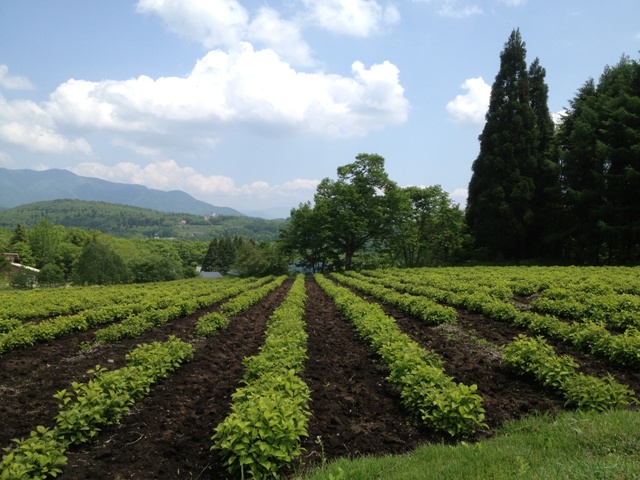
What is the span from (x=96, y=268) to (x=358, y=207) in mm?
37463

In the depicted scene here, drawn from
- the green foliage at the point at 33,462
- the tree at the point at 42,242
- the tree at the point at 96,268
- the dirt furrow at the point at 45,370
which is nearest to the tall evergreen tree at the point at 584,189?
the dirt furrow at the point at 45,370

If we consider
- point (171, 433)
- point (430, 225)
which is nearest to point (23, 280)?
point (430, 225)

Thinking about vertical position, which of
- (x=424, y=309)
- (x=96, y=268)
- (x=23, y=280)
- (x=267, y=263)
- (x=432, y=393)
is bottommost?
(x=23, y=280)

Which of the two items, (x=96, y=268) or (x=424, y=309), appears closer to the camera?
(x=424, y=309)

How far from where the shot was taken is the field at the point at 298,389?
4.35 meters

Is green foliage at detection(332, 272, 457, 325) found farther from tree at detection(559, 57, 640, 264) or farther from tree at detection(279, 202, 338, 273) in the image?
tree at detection(279, 202, 338, 273)

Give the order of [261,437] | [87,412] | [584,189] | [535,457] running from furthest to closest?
[584,189] < [87,412] < [261,437] < [535,457]

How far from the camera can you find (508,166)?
3731cm

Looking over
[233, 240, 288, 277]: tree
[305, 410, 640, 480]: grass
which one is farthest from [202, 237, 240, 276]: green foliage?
[305, 410, 640, 480]: grass

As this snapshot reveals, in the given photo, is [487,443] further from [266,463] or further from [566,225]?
[566,225]

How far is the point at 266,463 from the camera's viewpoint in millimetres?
3916

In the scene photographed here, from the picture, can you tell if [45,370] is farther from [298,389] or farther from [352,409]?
[352,409]

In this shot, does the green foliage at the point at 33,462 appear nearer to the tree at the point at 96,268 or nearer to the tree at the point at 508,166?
the tree at the point at 508,166

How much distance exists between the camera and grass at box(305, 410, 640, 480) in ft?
11.1
